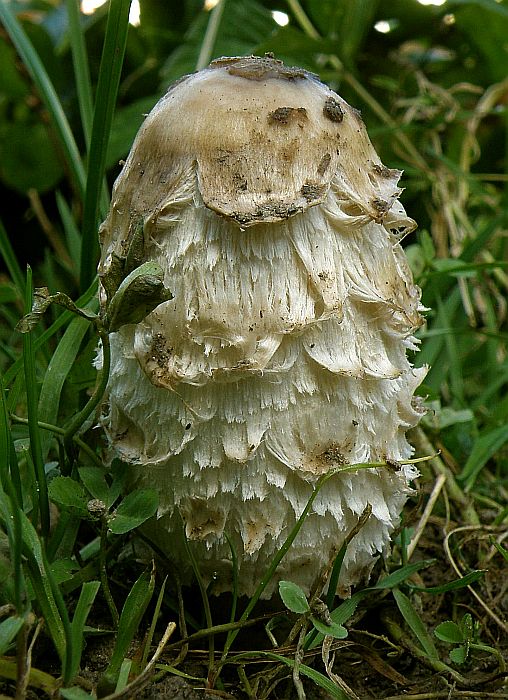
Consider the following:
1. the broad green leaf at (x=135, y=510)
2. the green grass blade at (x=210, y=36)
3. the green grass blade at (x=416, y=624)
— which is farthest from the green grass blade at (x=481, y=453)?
the green grass blade at (x=210, y=36)

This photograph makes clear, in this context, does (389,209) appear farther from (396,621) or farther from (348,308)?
(396,621)

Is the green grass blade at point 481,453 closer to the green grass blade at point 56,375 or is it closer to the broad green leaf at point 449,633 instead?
the broad green leaf at point 449,633

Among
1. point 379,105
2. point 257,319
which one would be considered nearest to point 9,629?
point 257,319

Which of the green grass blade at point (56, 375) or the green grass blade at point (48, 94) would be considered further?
the green grass blade at point (48, 94)

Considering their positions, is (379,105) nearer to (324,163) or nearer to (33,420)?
(324,163)

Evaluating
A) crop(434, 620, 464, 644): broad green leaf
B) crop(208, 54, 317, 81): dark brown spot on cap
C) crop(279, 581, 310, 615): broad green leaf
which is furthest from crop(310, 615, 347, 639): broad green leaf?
crop(208, 54, 317, 81): dark brown spot on cap
